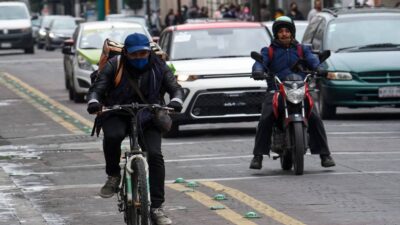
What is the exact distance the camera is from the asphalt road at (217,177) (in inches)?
449

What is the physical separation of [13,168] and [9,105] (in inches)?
467

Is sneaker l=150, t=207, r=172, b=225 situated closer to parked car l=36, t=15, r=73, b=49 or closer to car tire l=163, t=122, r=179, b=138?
car tire l=163, t=122, r=179, b=138

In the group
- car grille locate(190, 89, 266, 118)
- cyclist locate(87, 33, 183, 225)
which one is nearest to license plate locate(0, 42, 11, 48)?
car grille locate(190, 89, 266, 118)

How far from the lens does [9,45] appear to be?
5531 centimetres

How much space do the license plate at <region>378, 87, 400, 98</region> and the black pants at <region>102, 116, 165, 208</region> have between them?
11889 millimetres

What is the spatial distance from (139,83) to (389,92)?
1199cm

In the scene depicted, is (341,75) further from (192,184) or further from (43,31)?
(43,31)

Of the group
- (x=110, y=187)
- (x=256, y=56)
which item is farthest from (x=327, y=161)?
(x=110, y=187)

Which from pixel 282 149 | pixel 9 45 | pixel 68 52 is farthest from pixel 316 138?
pixel 9 45

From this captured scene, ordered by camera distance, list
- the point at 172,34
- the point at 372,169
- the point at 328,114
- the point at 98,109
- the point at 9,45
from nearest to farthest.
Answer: the point at 98,109 < the point at 372,169 < the point at 172,34 < the point at 328,114 < the point at 9,45

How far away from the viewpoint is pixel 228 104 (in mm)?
19016

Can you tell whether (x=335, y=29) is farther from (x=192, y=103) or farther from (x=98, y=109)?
(x=98, y=109)

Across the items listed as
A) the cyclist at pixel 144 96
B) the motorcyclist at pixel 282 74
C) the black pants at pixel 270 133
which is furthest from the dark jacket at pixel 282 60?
the cyclist at pixel 144 96

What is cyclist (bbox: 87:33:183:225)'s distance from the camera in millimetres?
10055
